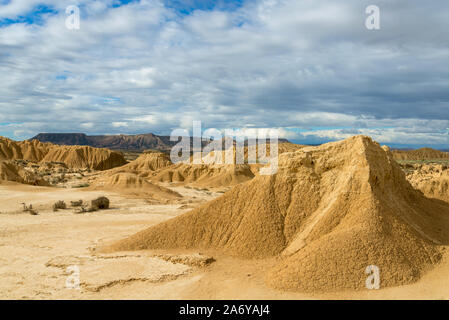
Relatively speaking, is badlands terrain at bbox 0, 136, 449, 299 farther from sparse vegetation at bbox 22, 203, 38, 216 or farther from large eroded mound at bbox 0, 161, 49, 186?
large eroded mound at bbox 0, 161, 49, 186

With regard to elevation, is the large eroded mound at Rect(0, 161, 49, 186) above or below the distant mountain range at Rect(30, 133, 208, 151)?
below

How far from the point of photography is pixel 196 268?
319 inches

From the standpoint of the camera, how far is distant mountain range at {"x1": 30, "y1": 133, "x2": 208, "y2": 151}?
564ft

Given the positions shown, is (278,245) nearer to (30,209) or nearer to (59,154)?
(30,209)

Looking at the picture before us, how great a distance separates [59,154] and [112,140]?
125859 millimetres

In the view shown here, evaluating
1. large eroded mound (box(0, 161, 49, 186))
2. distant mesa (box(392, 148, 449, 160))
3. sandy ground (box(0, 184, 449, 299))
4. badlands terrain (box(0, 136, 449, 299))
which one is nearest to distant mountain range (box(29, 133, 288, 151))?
distant mesa (box(392, 148, 449, 160))

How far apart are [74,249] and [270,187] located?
6263 mm

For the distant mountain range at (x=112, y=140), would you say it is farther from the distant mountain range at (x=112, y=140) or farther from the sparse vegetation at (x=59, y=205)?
the sparse vegetation at (x=59, y=205)

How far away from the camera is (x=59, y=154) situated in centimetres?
6291

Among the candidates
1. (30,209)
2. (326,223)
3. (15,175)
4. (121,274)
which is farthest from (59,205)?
(326,223)

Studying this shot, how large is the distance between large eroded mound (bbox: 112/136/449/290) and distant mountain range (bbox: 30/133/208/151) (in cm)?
16258

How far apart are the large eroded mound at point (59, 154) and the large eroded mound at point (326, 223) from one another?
58.1m

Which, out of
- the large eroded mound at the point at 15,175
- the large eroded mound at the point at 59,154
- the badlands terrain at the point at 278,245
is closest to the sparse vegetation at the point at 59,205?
the badlands terrain at the point at 278,245
